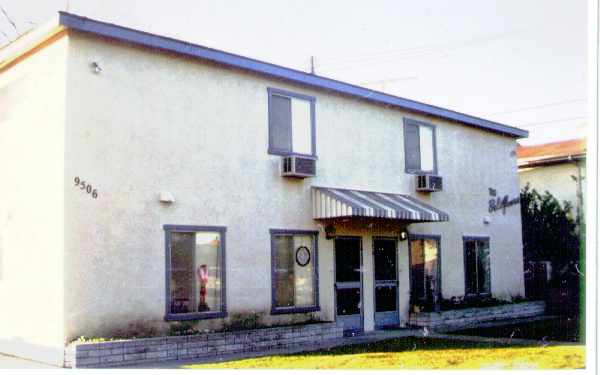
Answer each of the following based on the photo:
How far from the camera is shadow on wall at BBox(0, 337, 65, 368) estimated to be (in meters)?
10.8

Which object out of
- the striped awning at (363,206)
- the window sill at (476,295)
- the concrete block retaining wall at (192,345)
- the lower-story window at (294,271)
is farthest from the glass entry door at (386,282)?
the window sill at (476,295)

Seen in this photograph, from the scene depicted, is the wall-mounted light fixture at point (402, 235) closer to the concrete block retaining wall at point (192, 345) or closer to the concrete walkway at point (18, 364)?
the concrete block retaining wall at point (192, 345)

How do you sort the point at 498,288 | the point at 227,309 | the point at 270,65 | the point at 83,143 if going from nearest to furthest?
the point at 83,143 < the point at 227,309 < the point at 270,65 < the point at 498,288

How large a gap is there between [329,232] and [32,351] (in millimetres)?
6421

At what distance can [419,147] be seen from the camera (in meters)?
17.8

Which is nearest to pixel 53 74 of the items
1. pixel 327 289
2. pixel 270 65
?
pixel 270 65

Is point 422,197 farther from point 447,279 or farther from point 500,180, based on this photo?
point 500,180

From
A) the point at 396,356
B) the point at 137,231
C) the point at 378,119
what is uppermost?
the point at 378,119

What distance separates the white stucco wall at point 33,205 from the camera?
36.8 ft

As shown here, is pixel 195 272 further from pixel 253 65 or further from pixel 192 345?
pixel 253 65

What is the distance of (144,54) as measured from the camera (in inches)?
480

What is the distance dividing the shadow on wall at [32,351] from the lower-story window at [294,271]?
14.3 ft

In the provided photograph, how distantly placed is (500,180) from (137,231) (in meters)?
12.3

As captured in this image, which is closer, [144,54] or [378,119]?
[144,54]
